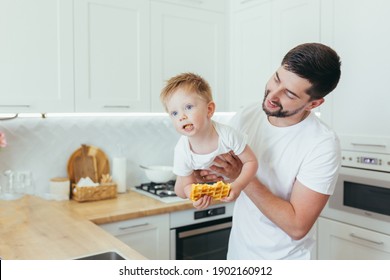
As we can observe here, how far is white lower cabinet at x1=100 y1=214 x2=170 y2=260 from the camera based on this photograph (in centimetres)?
164

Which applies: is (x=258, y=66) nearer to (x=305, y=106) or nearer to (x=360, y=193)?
(x=360, y=193)

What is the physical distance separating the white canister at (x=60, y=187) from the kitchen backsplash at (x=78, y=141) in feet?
0.26

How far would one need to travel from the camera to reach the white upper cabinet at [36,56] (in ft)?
5.03

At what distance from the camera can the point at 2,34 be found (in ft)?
4.97

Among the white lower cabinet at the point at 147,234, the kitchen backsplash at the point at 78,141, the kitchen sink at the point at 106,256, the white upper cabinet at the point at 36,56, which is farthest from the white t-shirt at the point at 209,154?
the kitchen backsplash at the point at 78,141

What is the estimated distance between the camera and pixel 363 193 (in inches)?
63.9

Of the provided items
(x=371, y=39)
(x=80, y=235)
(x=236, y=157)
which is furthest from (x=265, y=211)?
(x=371, y=39)

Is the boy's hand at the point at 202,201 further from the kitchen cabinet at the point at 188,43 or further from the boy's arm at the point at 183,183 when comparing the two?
the kitchen cabinet at the point at 188,43

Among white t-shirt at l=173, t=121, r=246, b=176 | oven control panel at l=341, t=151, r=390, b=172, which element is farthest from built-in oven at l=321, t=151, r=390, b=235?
white t-shirt at l=173, t=121, r=246, b=176

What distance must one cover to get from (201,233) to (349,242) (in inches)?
25.7

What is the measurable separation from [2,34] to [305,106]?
47.2 inches

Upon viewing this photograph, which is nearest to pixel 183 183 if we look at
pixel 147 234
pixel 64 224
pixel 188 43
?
pixel 64 224

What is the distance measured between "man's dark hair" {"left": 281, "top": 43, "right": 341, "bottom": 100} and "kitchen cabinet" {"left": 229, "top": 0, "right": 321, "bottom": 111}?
90 centimetres

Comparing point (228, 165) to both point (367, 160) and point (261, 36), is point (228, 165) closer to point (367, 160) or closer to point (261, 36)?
point (367, 160)
